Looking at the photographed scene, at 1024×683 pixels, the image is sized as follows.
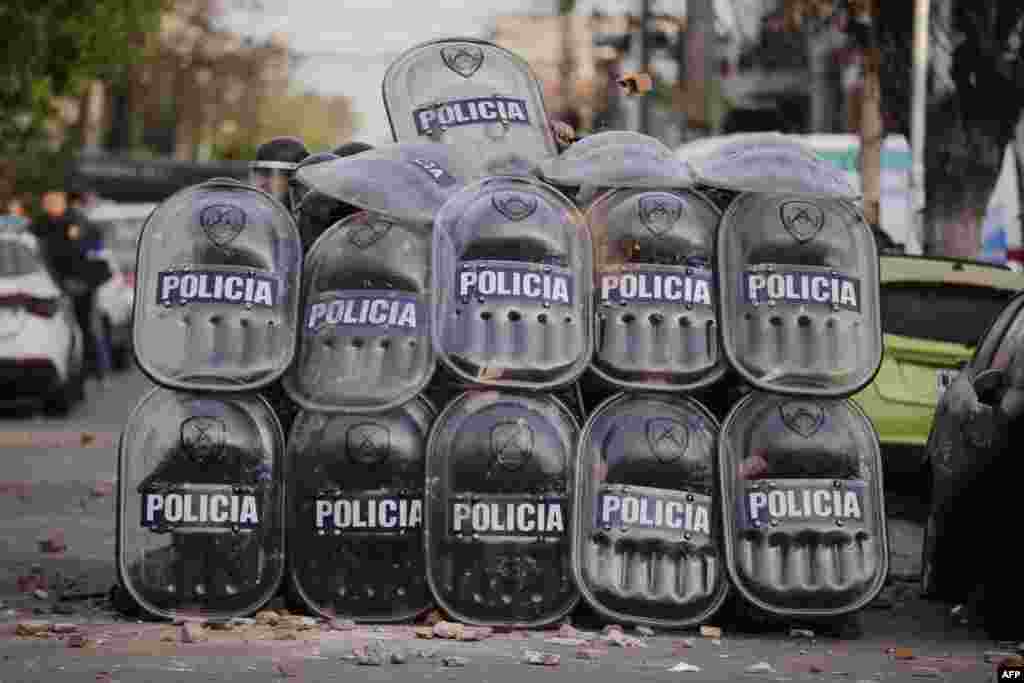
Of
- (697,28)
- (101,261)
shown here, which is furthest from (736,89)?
(101,261)

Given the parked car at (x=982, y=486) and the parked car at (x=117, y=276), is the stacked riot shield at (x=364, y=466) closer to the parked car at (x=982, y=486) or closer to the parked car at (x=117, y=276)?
the parked car at (x=982, y=486)

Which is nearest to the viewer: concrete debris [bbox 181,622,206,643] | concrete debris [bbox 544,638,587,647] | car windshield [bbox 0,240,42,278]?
concrete debris [bbox 181,622,206,643]

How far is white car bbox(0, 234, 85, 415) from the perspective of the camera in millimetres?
21109

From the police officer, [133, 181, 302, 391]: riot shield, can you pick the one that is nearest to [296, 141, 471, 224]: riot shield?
[133, 181, 302, 391]: riot shield

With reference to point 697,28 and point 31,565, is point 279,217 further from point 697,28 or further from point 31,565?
point 697,28

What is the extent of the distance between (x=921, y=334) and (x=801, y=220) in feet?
17.3

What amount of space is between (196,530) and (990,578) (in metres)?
3.22

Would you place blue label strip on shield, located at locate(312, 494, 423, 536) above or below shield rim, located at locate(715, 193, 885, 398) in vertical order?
below

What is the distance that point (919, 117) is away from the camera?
21047 millimetres

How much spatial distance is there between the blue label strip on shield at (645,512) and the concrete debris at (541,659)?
81cm

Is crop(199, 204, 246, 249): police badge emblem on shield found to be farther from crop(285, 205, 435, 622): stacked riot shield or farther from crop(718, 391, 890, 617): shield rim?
crop(718, 391, 890, 617): shield rim

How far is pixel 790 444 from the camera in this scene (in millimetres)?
9953

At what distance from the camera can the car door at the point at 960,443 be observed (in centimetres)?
1028

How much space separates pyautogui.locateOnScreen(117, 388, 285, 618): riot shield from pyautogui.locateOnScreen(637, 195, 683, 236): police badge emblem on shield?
67.0 inches
